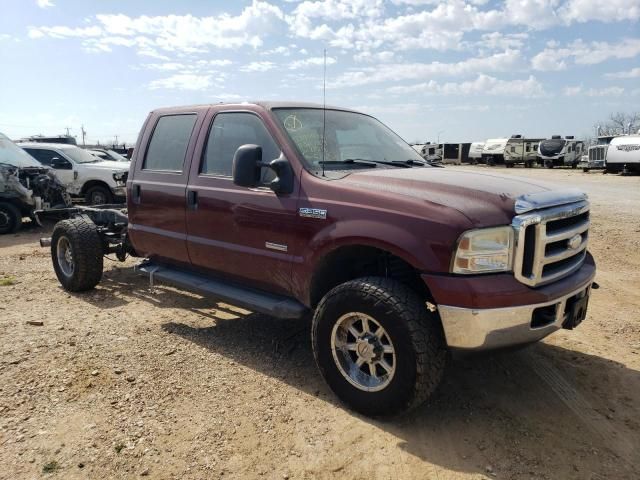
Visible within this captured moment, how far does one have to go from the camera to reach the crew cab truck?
283 centimetres

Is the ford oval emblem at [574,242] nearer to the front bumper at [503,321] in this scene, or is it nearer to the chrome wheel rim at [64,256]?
the front bumper at [503,321]

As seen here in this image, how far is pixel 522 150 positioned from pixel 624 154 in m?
13.3

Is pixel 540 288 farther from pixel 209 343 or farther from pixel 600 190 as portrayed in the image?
pixel 600 190

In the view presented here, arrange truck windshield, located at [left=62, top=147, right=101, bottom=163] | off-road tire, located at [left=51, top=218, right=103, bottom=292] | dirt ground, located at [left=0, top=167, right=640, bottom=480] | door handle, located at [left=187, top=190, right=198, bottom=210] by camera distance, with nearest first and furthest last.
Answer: dirt ground, located at [left=0, top=167, right=640, bottom=480], door handle, located at [left=187, top=190, right=198, bottom=210], off-road tire, located at [left=51, top=218, right=103, bottom=292], truck windshield, located at [left=62, top=147, right=101, bottom=163]

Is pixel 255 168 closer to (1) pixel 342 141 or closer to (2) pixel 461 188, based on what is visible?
(1) pixel 342 141

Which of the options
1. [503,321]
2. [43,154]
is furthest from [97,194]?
[503,321]

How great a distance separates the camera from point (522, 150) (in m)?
35.2

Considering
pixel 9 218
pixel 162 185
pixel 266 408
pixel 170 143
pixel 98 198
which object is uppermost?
pixel 170 143

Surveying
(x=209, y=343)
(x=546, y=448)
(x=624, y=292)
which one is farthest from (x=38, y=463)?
(x=624, y=292)

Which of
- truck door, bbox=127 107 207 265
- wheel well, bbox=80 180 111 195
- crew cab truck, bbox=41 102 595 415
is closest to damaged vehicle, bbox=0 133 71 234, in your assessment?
wheel well, bbox=80 180 111 195

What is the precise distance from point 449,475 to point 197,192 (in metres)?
2.85

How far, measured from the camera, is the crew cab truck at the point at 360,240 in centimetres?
283

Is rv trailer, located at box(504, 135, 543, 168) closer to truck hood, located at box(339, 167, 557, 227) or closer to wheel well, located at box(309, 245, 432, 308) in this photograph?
truck hood, located at box(339, 167, 557, 227)

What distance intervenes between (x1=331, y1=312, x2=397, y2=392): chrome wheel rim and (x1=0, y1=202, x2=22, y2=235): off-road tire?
9598mm
